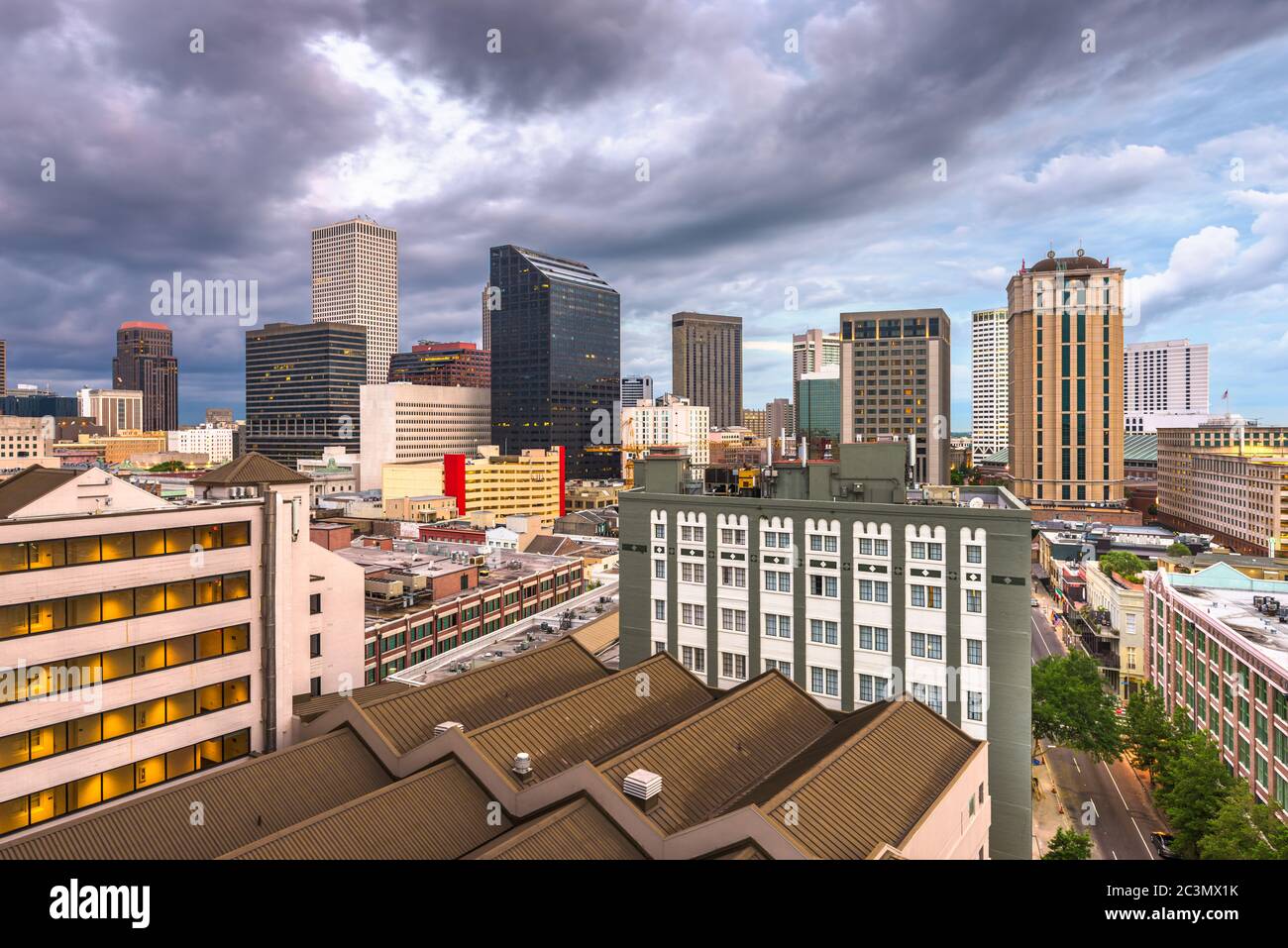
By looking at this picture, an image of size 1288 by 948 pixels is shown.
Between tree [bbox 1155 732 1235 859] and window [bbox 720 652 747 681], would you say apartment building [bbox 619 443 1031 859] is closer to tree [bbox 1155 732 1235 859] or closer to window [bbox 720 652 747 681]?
window [bbox 720 652 747 681]

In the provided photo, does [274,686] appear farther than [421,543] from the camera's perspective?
No

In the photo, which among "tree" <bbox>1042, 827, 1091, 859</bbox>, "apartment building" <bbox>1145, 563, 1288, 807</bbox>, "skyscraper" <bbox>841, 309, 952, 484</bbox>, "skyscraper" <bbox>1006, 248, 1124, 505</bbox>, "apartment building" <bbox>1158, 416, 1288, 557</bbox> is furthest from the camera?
"skyscraper" <bbox>841, 309, 952, 484</bbox>

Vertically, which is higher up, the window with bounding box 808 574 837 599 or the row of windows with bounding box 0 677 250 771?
the window with bounding box 808 574 837 599

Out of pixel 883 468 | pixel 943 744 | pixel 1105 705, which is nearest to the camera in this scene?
pixel 943 744

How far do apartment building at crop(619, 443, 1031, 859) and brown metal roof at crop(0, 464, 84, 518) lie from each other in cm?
2682

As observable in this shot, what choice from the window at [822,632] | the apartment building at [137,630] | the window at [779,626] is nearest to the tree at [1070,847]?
the window at [822,632]

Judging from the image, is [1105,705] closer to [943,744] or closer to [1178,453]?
[943,744]

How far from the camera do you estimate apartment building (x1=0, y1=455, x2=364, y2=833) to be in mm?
25703

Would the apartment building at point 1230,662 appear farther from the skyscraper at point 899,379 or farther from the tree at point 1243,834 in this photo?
the skyscraper at point 899,379

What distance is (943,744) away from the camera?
25.3 meters

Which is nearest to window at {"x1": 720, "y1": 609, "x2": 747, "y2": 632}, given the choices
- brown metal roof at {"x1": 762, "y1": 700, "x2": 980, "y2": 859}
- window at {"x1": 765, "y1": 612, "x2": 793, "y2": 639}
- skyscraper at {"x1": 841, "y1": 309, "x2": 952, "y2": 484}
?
window at {"x1": 765, "y1": 612, "x2": 793, "y2": 639}
